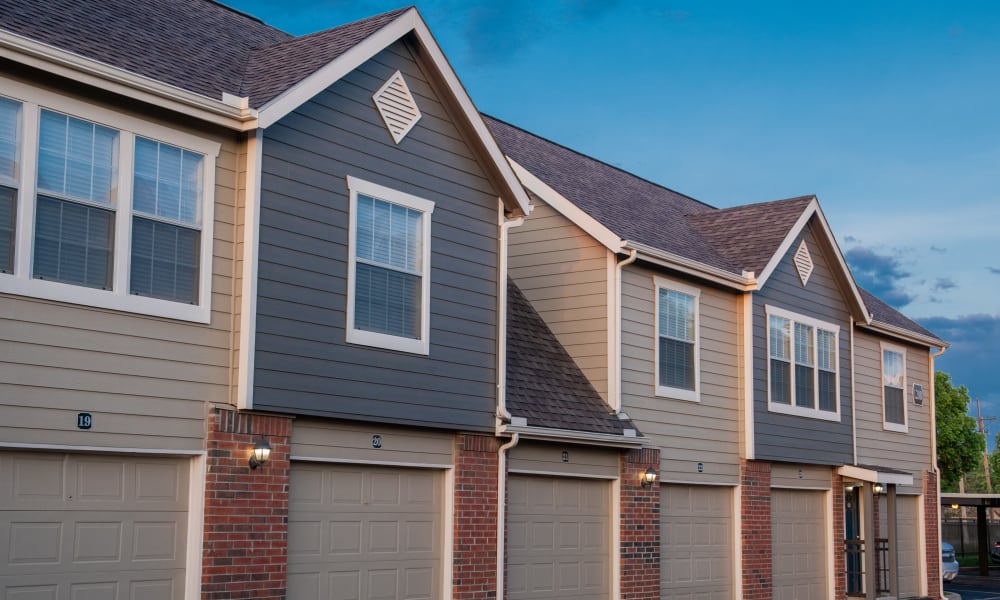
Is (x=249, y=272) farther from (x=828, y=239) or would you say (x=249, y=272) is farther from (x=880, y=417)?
(x=880, y=417)

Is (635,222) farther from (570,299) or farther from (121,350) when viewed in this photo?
(121,350)

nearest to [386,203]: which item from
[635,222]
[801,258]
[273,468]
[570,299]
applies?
[273,468]

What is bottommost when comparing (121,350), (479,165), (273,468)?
(273,468)

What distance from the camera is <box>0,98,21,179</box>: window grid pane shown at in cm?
996

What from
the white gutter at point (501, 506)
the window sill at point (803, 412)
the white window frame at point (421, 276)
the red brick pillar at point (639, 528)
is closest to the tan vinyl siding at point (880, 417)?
the window sill at point (803, 412)

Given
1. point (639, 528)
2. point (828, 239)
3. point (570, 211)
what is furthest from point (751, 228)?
point (639, 528)

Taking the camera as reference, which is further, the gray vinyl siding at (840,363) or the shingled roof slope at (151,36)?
→ the gray vinyl siding at (840,363)

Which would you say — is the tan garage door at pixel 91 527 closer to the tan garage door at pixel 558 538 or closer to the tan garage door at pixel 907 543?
the tan garage door at pixel 558 538

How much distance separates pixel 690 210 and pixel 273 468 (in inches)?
546

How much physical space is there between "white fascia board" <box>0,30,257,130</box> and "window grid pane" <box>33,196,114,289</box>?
110cm

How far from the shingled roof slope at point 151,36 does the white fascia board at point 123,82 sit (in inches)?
9.5

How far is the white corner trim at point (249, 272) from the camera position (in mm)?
11547

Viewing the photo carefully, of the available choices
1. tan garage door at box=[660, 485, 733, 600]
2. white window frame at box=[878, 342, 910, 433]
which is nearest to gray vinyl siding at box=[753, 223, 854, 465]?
tan garage door at box=[660, 485, 733, 600]

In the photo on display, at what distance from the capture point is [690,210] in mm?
23828
